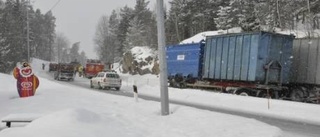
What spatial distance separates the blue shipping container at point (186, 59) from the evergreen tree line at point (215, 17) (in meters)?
11.4

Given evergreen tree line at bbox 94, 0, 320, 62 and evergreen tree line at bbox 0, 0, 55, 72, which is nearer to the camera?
evergreen tree line at bbox 94, 0, 320, 62

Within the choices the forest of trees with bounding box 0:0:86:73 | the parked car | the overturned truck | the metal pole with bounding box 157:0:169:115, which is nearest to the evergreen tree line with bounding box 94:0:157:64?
the forest of trees with bounding box 0:0:86:73

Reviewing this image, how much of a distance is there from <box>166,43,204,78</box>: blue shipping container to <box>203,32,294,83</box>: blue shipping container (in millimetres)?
2718

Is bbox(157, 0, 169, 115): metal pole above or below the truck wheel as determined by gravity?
above

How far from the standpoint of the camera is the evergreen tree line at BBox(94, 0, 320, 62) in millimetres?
46125

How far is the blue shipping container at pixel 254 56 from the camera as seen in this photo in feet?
85.9

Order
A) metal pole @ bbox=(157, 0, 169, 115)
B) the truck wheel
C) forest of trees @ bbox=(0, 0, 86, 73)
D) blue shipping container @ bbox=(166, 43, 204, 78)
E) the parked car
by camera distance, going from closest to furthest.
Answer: metal pole @ bbox=(157, 0, 169, 115) → the truck wheel → blue shipping container @ bbox=(166, 43, 204, 78) → the parked car → forest of trees @ bbox=(0, 0, 86, 73)

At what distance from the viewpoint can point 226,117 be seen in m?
14.9

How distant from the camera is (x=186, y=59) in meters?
33.4

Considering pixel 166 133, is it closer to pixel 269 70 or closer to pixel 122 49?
pixel 269 70

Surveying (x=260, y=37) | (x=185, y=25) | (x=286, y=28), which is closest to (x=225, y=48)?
(x=260, y=37)

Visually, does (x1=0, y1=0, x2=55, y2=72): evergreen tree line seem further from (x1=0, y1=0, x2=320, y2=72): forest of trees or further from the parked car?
the parked car

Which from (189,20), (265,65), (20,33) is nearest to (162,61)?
(265,65)

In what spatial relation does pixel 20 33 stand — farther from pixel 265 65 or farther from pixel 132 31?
pixel 265 65
